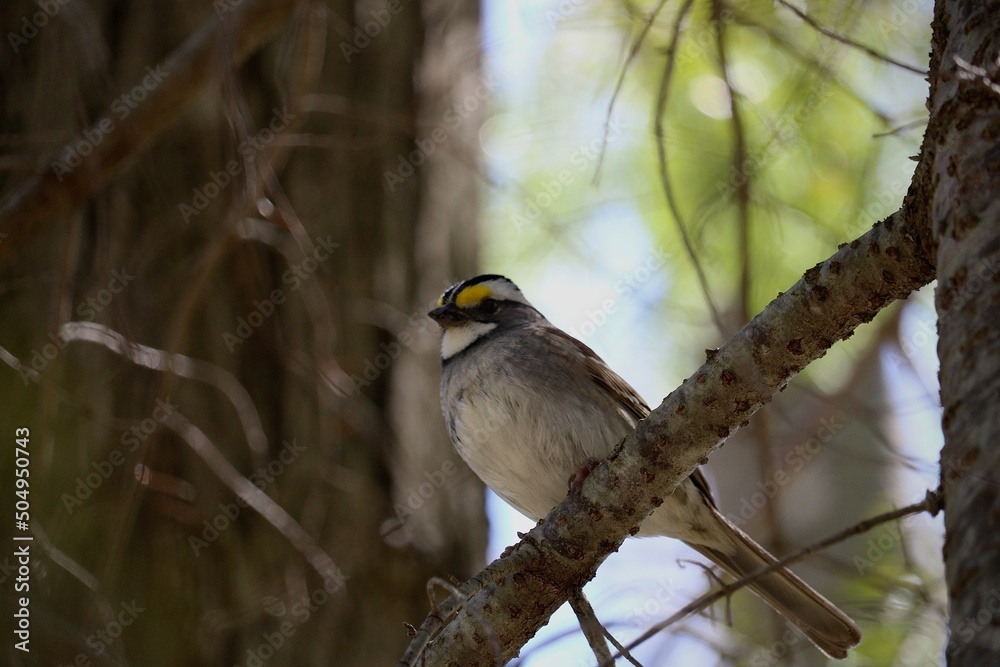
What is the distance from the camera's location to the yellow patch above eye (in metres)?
5.12

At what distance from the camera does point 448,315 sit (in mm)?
5020

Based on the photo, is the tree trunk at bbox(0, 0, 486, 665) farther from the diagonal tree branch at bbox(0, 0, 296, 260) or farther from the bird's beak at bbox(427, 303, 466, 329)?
the bird's beak at bbox(427, 303, 466, 329)

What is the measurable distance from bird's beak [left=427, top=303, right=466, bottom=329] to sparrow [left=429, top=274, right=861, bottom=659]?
1.00 ft

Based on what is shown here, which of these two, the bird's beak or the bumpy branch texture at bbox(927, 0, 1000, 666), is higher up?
the bird's beak

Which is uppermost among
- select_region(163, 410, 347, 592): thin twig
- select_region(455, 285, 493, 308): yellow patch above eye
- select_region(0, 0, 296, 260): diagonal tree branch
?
select_region(455, 285, 493, 308): yellow patch above eye

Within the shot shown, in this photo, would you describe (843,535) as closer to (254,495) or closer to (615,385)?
(615,385)

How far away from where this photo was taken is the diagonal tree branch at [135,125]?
141 inches

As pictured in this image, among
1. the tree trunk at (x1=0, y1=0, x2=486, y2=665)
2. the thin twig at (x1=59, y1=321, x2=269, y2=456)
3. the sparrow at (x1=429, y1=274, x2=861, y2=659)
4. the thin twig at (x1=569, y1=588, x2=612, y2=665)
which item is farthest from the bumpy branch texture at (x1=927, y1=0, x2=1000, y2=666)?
the thin twig at (x1=59, y1=321, x2=269, y2=456)

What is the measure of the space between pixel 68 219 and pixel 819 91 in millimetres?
2997

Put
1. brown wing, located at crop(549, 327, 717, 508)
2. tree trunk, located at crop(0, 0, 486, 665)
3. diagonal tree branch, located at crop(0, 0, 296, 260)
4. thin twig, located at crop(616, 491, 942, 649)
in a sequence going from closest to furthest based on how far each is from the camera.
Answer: thin twig, located at crop(616, 491, 942, 649), diagonal tree branch, located at crop(0, 0, 296, 260), tree trunk, located at crop(0, 0, 486, 665), brown wing, located at crop(549, 327, 717, 508)

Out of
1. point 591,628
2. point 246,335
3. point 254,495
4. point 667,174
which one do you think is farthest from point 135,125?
point 591,628

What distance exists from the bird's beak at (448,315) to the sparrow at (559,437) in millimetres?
304

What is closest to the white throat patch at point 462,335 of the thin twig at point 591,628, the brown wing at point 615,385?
the brown wing at point 615,385

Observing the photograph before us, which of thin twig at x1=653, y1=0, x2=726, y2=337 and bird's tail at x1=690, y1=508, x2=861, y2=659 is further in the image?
bird's tail at x1=690, y1=508, x2=861, y2=659
